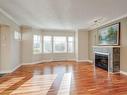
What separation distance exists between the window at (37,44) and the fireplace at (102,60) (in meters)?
4.03

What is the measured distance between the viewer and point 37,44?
28.7ft

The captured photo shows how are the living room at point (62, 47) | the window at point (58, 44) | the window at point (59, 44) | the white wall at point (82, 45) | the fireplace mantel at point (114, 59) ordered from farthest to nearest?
the window at point (59, 44) < the window at point (58, 44) < the white wall at point (82, 45) < the fireplace mantel at point (114, 59) < the living room at point (62, 47)

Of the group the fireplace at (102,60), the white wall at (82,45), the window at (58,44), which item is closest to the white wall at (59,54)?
the window at (58,44)

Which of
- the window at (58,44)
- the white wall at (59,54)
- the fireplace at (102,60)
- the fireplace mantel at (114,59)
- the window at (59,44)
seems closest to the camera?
the fireplace mantel at (114,59)

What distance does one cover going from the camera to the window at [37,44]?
27.4 ft

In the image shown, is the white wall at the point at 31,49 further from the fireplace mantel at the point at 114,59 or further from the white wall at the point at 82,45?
the fireplace mantel at the point at 114,59

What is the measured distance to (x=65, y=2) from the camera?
3.38 meters

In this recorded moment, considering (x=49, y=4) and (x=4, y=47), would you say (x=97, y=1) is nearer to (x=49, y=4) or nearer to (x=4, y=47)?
(x=49, y=4)

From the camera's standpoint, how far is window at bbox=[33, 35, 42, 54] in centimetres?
834

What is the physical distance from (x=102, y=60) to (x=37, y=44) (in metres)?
4.56

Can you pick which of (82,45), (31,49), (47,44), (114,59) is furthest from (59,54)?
(114,59)

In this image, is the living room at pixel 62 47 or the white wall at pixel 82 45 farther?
the white wall at pixel 82 45

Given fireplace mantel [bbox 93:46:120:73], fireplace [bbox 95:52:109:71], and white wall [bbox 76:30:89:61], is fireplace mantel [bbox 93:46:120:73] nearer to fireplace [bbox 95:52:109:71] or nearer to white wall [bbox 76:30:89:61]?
fireplace [bbox 95:52:109:71]

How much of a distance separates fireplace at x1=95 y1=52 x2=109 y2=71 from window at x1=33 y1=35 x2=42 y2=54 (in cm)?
403
